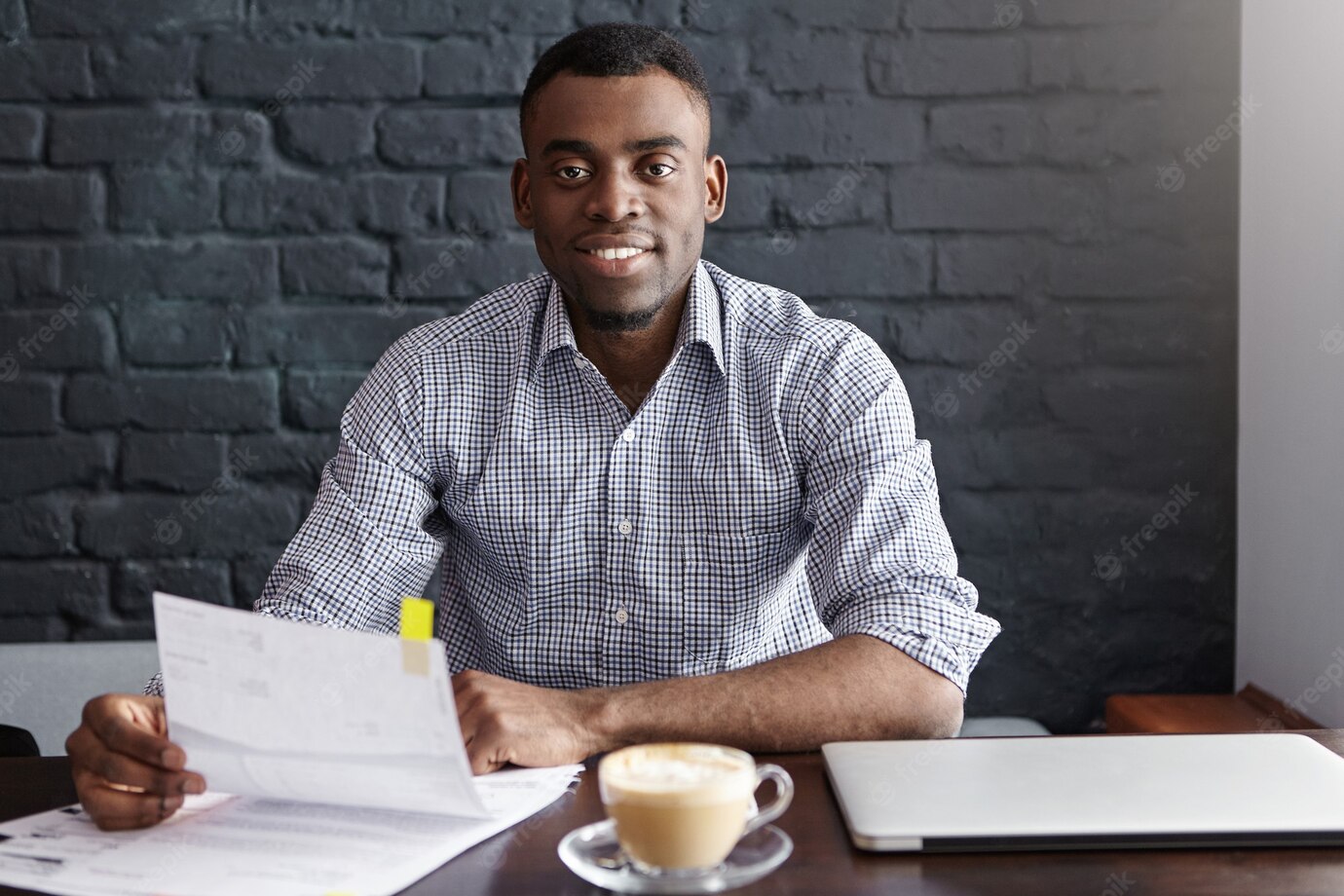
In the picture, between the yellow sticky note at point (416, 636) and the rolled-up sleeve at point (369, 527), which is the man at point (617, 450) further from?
the yellow sticky note at point (416, 636)

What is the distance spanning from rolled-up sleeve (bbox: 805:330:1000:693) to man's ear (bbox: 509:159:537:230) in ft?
→ 1.43

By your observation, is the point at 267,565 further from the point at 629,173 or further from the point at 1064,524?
the point at 1064,524

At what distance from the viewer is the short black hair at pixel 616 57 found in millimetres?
1413

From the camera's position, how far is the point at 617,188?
140cm

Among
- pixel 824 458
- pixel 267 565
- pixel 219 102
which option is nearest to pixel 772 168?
pixel 824 458

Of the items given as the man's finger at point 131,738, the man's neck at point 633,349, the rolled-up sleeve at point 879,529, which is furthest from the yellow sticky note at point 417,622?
the man's neck at point 633,349

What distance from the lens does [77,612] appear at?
73.2 inches

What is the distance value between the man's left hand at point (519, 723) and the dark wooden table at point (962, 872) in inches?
5.5

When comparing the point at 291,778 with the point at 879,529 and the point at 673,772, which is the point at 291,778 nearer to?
the point at 673,772

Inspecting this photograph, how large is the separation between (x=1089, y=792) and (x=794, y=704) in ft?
0.95

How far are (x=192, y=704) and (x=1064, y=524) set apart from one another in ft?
4.58

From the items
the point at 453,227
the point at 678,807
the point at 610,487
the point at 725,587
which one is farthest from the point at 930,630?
the point at 453,227

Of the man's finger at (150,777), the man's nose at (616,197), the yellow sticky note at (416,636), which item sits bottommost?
the man's finger at (150,777)

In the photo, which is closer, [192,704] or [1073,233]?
[192,704]
